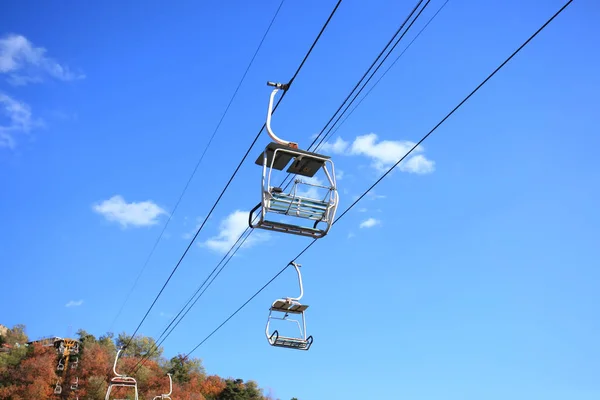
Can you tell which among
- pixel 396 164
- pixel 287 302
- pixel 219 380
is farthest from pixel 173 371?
pixel 396 164

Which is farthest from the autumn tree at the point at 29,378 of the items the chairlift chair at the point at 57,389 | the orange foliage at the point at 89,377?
the chairlift chair at the point at 57,389

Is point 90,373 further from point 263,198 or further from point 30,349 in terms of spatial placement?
point 263,198

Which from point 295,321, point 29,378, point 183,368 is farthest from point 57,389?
point 295,321

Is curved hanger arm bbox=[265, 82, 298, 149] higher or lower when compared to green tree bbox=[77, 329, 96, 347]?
lower

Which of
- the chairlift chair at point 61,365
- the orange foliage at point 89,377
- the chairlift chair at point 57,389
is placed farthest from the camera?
the chairlift chair at point 61,365

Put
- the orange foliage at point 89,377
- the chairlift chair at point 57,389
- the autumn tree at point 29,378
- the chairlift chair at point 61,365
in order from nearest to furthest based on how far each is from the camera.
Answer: the autumn tree at point 29,378 → the orange foliage at point 89,377 → the chairlift chair at point 57,389 → the chairlift chair at point 61,365

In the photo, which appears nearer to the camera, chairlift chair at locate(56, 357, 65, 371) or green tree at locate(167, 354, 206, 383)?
chairlift chair at locate(56, 357, 65, 371)

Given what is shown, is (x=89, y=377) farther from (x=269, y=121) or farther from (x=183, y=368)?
(x=269, y=121)

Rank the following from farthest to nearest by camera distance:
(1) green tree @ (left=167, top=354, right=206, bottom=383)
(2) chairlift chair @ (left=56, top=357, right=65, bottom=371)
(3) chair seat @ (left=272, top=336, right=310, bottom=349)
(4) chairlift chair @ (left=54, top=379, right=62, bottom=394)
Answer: (1) green tree @ (left=167, top=354, right=206, bottom=383), (2) chairlift chair @ (left=56, top=357, right=65, bottom=371), (4) chairlift chair @ (left=54, top=379, right=62, bottom=394), (3) chair seat @ (left=272, top=336, right=310, bottom=349)

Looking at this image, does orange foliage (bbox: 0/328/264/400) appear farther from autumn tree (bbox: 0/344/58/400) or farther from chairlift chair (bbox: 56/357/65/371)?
chairlift chair (bbox: 56/357/65/371)

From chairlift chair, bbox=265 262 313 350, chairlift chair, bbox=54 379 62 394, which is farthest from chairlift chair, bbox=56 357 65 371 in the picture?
chairlift chair, bbox=265 262 313 350

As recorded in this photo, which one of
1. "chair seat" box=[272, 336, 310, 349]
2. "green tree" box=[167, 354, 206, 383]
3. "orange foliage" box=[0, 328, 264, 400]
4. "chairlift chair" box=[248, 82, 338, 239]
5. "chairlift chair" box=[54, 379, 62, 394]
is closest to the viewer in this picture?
"chairlift chair" box=[248, 82, 338, 239]

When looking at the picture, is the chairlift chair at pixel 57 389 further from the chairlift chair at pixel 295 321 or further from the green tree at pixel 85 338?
the chairlift chair at pixel 295 321

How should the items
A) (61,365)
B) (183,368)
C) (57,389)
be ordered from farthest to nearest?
(183,368), (61,365), (57,389)
